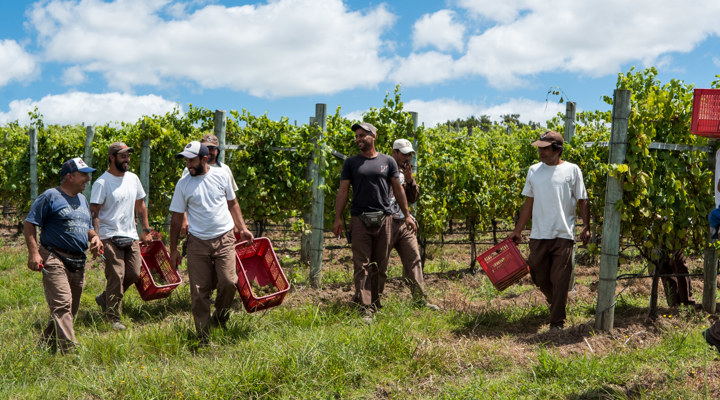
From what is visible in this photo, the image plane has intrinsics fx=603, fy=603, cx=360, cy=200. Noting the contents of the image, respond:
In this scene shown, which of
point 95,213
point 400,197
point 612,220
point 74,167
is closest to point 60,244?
point 74,167

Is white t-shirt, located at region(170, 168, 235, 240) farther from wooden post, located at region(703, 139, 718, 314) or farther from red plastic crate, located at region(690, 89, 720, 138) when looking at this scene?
wooden post, located at region(703, 139, 718, 314)

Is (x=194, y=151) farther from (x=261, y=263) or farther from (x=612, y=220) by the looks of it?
(x=612, y=220)

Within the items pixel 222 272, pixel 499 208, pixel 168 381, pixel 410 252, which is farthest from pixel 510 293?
pixel 168 381

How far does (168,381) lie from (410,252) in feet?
8.58

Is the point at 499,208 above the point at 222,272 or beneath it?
above

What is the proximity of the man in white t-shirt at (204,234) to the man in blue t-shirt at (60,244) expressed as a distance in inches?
27.6

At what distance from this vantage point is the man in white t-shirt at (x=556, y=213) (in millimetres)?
4621

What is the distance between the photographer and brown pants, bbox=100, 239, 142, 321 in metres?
5.20

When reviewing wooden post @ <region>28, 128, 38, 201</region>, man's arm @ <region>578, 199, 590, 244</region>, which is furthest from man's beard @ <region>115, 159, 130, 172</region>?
wooden post @ <region>28, 128, 38, 201</region>

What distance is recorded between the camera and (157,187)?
8641mm

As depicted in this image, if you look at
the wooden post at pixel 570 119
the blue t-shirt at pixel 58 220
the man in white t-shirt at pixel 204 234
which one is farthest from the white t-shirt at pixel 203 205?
the wooden post at pixel 570 119

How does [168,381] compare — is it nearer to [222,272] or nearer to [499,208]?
[222,272]

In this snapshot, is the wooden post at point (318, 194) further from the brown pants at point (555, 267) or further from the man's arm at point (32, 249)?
the man's arm at point (32, 249)

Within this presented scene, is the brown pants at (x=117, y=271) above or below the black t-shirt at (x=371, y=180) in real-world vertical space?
below
